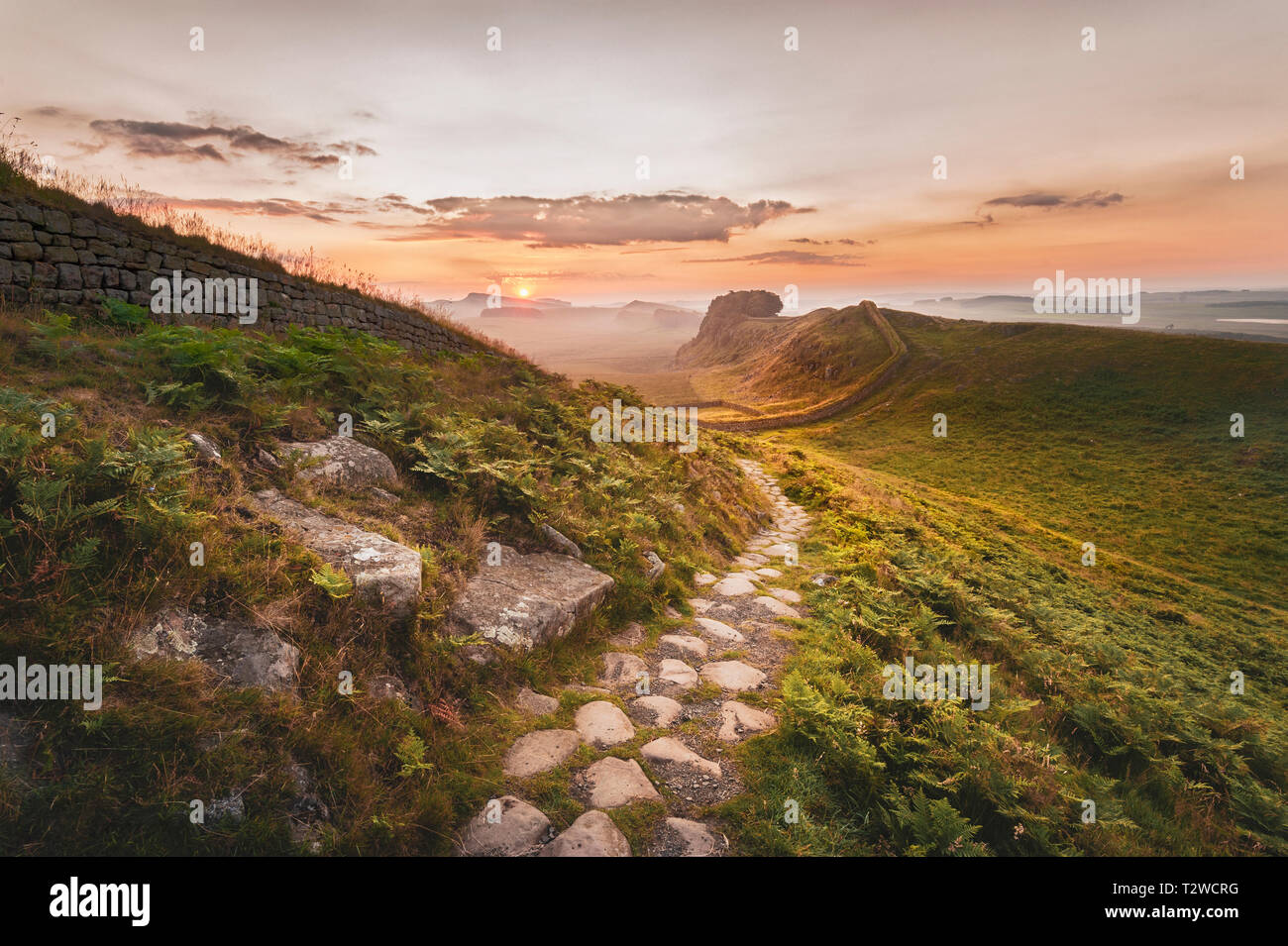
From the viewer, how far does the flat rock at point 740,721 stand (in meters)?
4.84

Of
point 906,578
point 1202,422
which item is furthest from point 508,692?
point 1202,422

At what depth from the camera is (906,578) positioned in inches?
385

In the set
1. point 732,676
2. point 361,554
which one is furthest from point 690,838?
point 361,554

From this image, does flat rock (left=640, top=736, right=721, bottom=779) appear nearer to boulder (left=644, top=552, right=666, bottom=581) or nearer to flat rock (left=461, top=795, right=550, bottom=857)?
flat rock (left=461, top=795, right=550, bottom=857)

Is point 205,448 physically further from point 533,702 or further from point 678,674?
point 678,674

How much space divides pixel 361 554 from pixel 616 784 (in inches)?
124

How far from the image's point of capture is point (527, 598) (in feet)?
18.8

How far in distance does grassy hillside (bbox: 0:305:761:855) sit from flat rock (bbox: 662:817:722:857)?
4.44 feet

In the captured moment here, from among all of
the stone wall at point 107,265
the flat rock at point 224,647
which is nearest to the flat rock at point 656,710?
the flat rock at point 224,647

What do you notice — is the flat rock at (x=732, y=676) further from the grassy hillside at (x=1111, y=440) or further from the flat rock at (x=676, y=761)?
the grassy hillside at (x=1111, y=440)

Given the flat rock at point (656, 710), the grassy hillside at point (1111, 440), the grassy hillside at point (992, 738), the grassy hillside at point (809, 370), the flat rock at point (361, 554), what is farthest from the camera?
the grassy hillside at point (809, 370)

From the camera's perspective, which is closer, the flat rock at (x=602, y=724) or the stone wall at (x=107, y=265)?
the flat rock at (x=602, y=724)

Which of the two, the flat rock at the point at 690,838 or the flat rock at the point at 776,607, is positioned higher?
the flat rock at the point at 776,607

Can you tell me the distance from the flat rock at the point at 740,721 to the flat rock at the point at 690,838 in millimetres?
1119
